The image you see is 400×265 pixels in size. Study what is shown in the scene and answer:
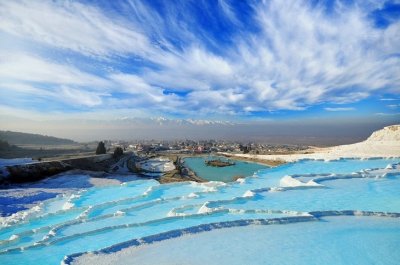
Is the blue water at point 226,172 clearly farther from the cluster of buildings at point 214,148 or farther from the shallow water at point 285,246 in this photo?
the cluster of buildings at point 214,148

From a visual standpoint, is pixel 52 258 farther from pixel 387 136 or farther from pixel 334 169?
pixel 387 136

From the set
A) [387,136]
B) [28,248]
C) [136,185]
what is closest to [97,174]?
[136,185]

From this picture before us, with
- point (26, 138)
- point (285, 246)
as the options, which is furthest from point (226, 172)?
point (26, 138)

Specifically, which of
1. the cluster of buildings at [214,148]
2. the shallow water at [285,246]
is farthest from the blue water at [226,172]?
the cluster of buildings at [214,148]

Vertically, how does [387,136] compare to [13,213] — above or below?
above

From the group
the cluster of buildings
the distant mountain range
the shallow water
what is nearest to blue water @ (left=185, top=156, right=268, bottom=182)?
the shallow water

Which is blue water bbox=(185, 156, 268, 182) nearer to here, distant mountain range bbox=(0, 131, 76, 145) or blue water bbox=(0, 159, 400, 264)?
blue water bbox=(0, 159, 400, 264)

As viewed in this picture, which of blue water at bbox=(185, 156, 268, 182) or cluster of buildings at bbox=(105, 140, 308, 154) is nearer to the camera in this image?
blue water at bbox=(185, 156, 268, 182)

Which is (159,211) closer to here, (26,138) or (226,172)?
(226,172)

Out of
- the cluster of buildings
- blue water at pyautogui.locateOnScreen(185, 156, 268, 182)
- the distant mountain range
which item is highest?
the distant mountain range
